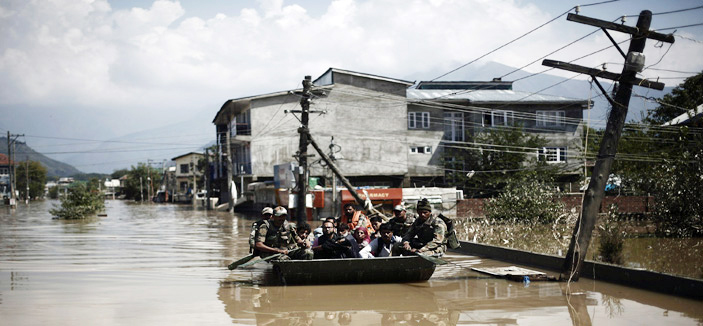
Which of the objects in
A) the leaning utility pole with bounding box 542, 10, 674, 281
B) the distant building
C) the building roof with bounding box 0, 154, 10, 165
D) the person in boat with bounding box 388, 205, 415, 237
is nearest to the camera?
the leaning utility pole with bounding box 542, 10, 674, 281

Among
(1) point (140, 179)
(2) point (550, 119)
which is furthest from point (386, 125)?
(1) point (140, 179)

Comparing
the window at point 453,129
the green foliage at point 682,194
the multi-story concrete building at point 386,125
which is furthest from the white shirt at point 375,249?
the window at point 453,129

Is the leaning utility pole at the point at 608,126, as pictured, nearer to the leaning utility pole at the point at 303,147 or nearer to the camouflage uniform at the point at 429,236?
the camouflage uniform at the point at 429,236

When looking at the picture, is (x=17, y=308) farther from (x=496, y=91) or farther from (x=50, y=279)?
(x=496, y=91)

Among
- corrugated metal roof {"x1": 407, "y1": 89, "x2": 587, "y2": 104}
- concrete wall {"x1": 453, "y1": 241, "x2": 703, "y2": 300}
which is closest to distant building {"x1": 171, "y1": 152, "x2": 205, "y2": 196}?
corrugated metal roof {"x1": 407, "y1": 89, "x2": 587, "y2": 104}

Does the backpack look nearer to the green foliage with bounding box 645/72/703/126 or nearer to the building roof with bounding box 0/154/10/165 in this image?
the green foliage with bounding box 645/72/703/126

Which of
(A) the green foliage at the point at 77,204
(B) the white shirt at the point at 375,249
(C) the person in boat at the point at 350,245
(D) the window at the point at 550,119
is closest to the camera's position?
(C) the person in boat at the point at 350,245

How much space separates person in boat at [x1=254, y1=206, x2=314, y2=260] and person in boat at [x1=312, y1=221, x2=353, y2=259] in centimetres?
53

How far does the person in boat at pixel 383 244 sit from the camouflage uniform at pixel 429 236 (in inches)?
16.5

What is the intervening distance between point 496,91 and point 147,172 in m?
83.4

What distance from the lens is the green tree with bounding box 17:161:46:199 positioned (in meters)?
119

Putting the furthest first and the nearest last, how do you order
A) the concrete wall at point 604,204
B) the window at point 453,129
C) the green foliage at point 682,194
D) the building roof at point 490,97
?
the window at point 453,129 → the building roof at point 490,97 → the concrete wall at point 604,204 → the green foliage at point 682,194

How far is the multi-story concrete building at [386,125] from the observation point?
47844 mm

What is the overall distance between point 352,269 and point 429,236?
1.76 m
